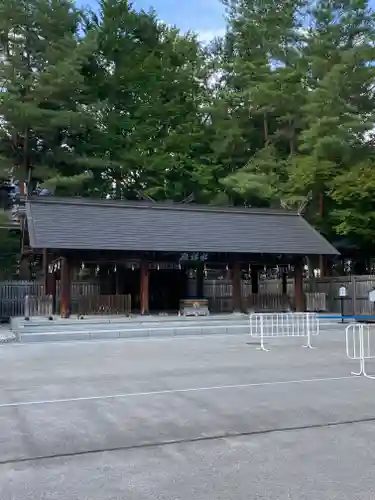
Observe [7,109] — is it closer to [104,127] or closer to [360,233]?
[104,127]

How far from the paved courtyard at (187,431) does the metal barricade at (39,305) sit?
9111 mm

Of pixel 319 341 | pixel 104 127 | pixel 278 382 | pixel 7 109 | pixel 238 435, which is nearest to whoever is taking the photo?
pixel 238 435

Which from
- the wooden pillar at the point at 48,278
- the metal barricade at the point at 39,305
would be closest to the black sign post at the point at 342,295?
the metal barricade at the point at 39,305

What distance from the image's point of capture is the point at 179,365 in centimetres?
909

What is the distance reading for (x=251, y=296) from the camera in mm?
20750

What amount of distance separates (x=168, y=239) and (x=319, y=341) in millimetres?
7345

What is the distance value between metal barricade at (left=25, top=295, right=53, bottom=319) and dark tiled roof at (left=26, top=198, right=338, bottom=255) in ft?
8.68

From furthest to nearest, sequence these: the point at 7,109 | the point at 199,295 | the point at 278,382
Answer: the point at 7,109
the point at 199,295
the point at 278,382

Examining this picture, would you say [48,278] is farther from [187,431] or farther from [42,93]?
[187,431]

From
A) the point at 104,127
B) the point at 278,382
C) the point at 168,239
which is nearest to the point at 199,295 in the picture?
the point at 168,239

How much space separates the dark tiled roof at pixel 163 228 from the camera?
17.6 m

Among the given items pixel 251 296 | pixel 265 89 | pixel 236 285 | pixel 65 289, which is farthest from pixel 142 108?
pixel 65 289

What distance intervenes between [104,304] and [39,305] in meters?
2.36

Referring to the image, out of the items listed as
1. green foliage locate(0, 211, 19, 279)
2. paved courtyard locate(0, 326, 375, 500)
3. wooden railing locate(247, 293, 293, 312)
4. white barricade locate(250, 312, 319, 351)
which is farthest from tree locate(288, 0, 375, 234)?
paved courtyard locate(0, 326, 375, 500)
